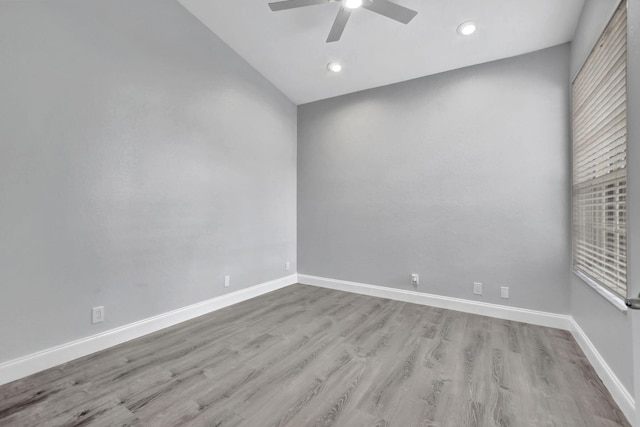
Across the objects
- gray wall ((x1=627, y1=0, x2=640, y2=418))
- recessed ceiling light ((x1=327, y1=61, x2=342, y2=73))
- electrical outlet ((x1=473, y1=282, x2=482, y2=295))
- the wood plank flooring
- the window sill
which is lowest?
the wood plank flooring

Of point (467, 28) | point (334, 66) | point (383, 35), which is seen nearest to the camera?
point (467, 28)

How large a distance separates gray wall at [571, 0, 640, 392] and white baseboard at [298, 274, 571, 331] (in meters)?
0.21

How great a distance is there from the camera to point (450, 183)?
3.21 metres

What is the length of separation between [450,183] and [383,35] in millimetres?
1750

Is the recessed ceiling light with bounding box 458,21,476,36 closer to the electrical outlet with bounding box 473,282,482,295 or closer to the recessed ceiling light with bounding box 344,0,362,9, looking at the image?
the recessed ceiling light with bounding box 344,0,362,9

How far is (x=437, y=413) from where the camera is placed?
1528 mm

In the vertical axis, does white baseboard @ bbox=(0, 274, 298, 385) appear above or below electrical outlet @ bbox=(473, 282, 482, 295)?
below

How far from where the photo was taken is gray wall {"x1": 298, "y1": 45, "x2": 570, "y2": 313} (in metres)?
2.73

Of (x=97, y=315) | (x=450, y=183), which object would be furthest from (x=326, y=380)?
(x=450, y=183)

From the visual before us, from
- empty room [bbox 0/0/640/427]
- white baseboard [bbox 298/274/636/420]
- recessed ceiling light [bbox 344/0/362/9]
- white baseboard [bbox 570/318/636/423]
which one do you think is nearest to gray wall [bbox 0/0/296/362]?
empty room [bbox 0/0/640/427]

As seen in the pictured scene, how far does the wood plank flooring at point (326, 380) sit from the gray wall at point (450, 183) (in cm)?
68

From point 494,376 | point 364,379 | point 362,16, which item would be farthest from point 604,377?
point 362,16

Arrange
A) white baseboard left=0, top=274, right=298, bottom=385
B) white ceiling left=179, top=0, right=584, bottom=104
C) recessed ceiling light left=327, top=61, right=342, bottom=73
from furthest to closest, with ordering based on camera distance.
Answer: recessed ceiling light left=327, top=61, right=342, bottom=73 < white ceiling left=179, top=0, right=584, bottom=104 < white baseboard left=0, top=274, right=298, bottom=385

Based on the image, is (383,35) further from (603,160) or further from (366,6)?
(603,160)
